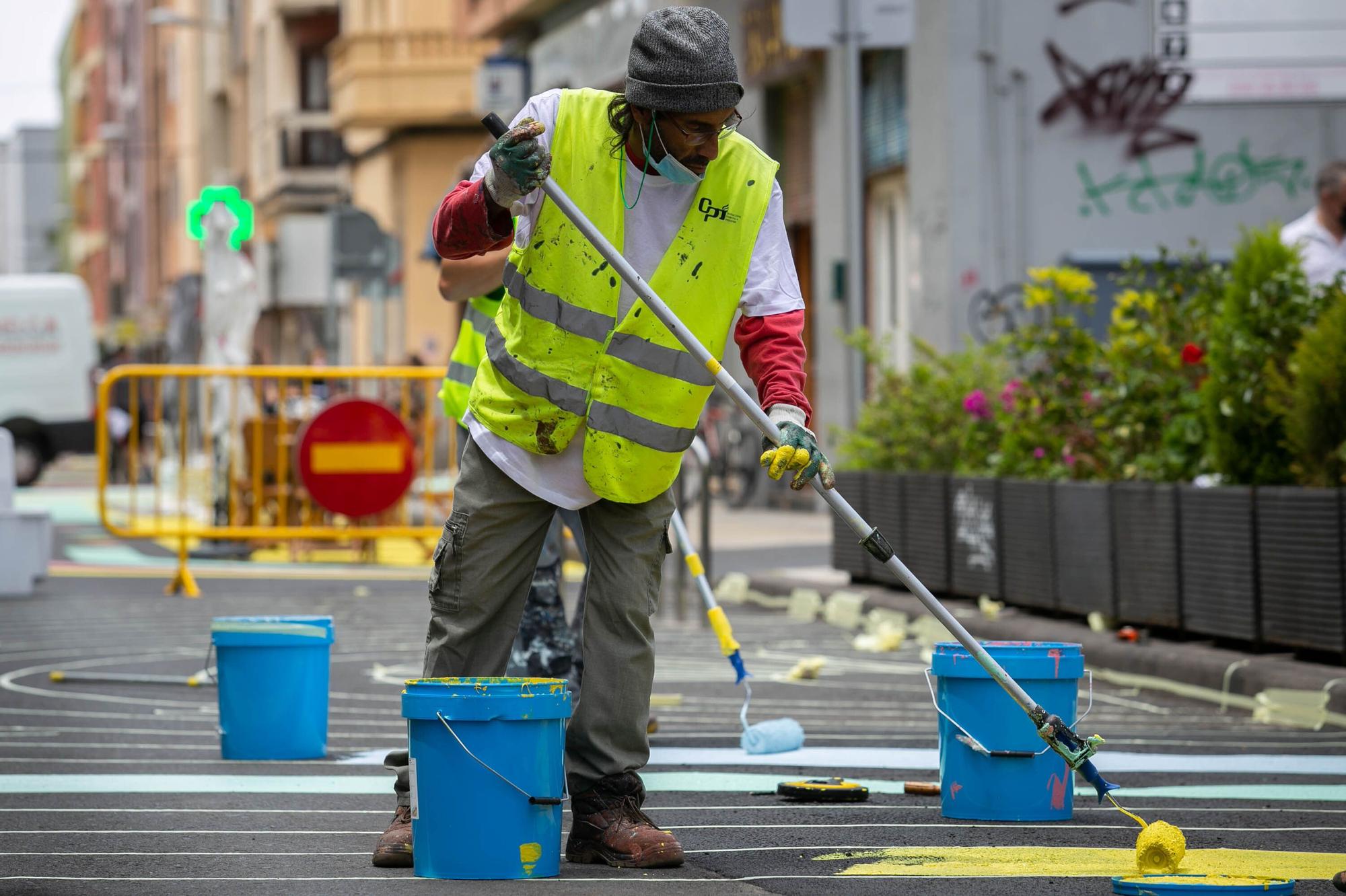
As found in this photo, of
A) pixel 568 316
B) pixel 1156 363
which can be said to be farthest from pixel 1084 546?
pixel 568 316

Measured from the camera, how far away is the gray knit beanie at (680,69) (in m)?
4.75

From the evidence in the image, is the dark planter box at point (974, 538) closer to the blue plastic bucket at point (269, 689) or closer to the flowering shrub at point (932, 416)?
the flowering shrub at point (932, 416)

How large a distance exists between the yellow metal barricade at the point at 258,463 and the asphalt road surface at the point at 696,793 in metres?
3.94

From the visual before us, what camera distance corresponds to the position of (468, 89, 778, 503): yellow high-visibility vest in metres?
4.94

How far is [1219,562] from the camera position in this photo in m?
8.82

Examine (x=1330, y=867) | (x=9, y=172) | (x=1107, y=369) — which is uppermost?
(x=9, y=172)

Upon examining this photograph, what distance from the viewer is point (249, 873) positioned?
4867 mm

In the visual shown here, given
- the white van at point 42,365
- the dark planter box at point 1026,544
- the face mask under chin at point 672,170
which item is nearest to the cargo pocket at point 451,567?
the face mask under chin at point 672,170

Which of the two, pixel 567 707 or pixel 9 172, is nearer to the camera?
pixel 567 707

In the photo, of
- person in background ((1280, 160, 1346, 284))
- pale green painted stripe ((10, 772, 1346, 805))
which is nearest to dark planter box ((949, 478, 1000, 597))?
person in background ((1280, 160, 1346, 284))

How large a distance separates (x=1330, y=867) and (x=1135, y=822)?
2.31ft

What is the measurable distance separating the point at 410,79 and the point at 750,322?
3139 cm

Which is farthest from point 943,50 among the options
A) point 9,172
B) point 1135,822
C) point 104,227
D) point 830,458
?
point 9,172

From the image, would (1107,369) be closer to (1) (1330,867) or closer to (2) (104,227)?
(1) (1330,867)
